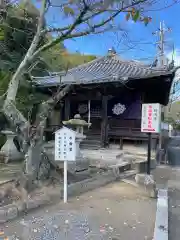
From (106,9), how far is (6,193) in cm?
460

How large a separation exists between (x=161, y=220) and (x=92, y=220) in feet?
4.33

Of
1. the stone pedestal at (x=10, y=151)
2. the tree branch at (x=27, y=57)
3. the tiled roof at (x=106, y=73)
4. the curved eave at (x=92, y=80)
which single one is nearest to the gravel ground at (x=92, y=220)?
the tree branch at (x=27, y=57)

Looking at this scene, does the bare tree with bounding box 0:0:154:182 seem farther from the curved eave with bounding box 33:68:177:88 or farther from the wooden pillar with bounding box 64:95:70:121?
the wooden pillar with bounding box 64:95:70:121

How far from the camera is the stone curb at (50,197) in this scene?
16.1 ft

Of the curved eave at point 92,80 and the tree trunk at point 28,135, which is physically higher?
the curved eave at point 92,80

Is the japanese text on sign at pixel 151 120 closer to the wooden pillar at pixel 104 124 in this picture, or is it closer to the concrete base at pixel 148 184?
the concrete base at pixel 148 184

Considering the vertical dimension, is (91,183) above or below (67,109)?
below

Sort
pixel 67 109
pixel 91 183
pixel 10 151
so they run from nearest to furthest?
pixel 91 183
pixel 10 151
pixel 67 109

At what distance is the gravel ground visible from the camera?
14.3 feet

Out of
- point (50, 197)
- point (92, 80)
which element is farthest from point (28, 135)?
point (92, 80)

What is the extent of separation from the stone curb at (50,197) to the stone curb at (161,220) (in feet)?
6.13

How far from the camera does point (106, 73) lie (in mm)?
15555

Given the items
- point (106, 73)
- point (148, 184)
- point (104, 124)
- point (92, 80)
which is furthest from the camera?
point (106, 73)

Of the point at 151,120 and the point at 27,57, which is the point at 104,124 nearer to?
the point at 151,120
